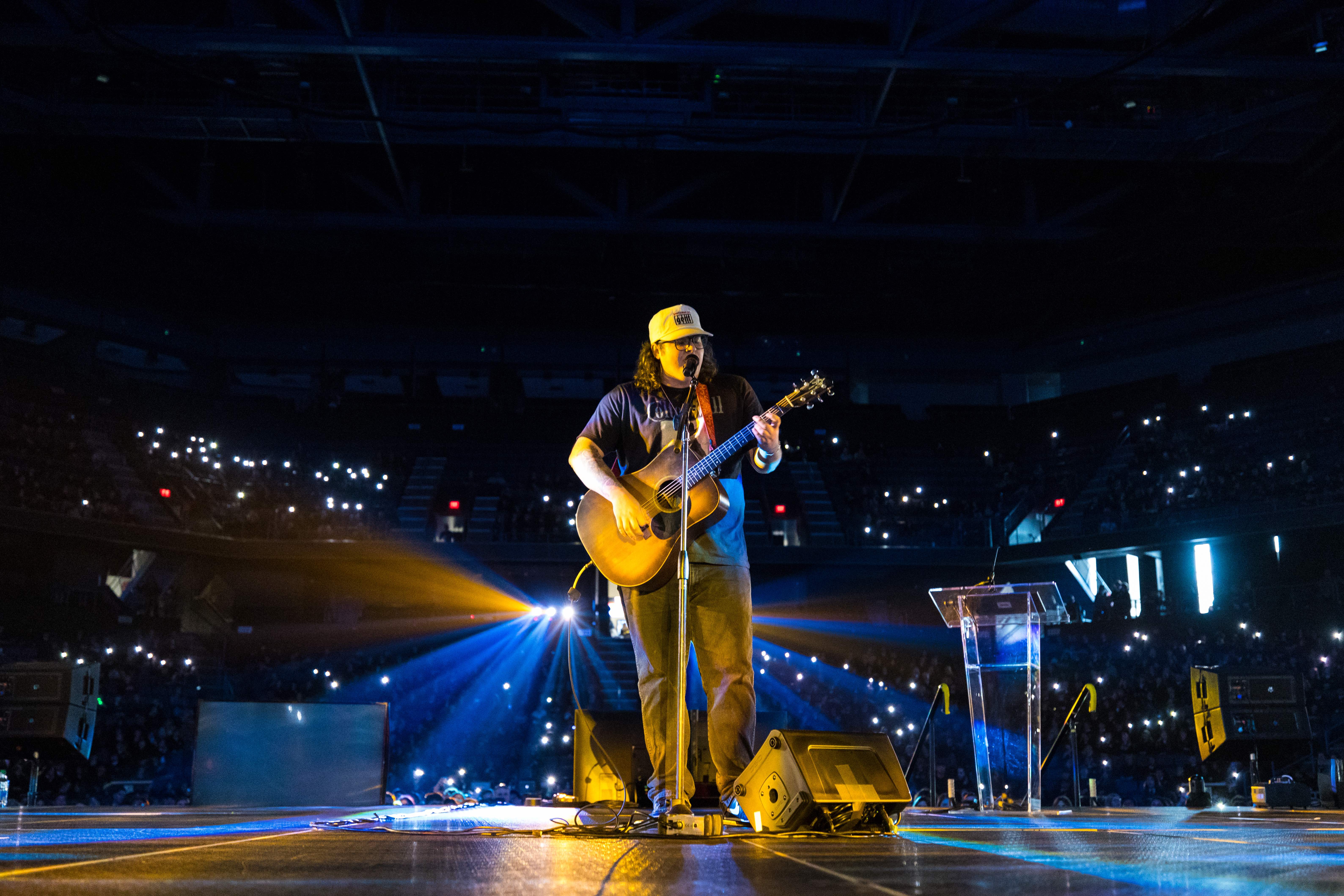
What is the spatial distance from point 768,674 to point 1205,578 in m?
9.76

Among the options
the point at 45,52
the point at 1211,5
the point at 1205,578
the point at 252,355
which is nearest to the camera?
the point at 1211,5

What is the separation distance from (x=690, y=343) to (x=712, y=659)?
1.04 meters

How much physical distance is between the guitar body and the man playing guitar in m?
0.04

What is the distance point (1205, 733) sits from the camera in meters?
6.50

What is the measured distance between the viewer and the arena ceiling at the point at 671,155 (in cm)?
1218

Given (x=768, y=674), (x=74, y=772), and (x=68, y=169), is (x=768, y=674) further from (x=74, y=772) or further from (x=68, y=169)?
(x=68, y=169)

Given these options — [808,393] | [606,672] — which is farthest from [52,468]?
[808,393]

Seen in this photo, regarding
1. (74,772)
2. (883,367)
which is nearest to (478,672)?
(74,772)

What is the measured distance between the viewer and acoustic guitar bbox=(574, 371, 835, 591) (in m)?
3.21

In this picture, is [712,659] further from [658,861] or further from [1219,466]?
[1219,466]

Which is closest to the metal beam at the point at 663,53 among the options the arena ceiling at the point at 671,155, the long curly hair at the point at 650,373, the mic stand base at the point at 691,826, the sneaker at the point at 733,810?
the arena ceiling at the point at 671,155

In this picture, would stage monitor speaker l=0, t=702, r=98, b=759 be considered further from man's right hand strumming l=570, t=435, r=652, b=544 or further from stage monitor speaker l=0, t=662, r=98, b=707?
man's right hand strumming l=570, t=435, r=652, b=544

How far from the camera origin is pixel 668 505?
3219 mm

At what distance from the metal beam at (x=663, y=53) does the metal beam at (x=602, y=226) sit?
4.47 m
